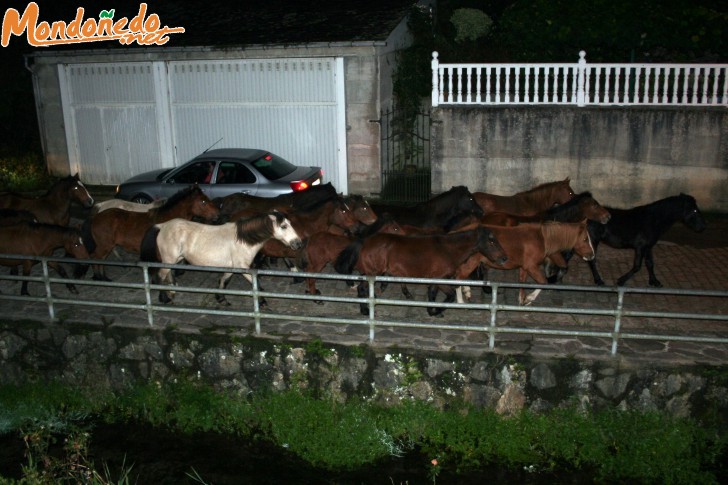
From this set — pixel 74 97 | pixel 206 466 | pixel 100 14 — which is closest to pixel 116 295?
pixel 206 466

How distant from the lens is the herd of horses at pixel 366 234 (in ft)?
29.3

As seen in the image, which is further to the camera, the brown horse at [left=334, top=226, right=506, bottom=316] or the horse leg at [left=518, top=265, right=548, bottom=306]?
the horse leg at [left=518, top=265, right=548, bottom=306]

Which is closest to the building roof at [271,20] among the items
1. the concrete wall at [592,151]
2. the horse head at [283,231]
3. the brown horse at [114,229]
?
the concrete wall at [592,151]

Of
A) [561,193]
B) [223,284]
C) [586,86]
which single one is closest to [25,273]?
[223,284]

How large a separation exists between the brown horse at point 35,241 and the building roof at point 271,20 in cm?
736

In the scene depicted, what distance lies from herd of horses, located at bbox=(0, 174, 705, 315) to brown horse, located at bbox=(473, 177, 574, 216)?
0.06ft

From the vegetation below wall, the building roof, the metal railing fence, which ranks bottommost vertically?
the vegetation below wall

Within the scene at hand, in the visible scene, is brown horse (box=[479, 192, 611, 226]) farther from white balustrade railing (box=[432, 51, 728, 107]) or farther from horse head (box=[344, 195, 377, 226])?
white balustrade railing (box=[432, 51, 728, 107])

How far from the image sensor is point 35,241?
33.3ft

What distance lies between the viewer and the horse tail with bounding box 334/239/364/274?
9.05 meters

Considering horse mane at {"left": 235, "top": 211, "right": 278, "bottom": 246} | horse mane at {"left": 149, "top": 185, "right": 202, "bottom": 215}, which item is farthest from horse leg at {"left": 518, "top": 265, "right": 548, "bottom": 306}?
horse mane at {"left": 149, "top": 185, "right": 202, "bottom": 215}

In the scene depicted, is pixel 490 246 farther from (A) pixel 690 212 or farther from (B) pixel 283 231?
(A) pixel 690 212

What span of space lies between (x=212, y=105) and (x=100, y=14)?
4.93m

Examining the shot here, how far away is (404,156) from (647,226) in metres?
8.43
